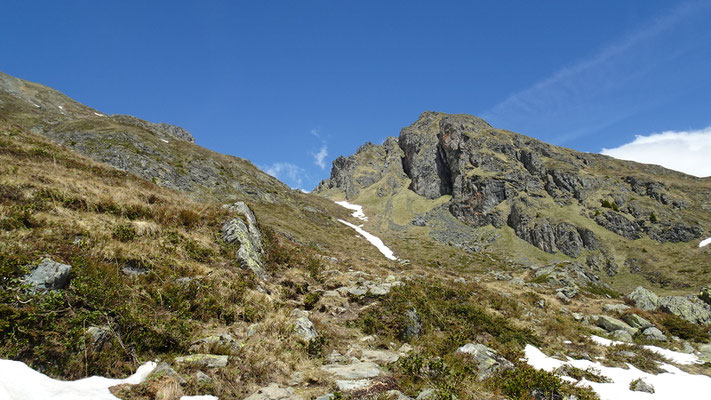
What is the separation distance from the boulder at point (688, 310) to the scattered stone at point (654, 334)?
5848 mm

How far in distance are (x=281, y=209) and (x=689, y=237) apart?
97.6 metres

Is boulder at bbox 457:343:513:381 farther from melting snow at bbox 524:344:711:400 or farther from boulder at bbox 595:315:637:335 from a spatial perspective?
boulder at bbox 595:315:637:335

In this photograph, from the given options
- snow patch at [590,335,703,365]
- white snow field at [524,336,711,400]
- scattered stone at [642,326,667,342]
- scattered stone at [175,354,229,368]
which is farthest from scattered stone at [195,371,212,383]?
scattered stone at [642,326,667,342]

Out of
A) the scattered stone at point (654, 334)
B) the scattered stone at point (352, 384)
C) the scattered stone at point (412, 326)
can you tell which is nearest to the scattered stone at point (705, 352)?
the scattered stone at point (654, 334)

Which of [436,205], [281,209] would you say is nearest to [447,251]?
[281,209]

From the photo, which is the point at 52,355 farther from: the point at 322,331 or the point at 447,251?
the point at 447,251

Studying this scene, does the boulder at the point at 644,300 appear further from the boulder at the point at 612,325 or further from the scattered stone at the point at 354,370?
the scattered stone at the point at 354,370

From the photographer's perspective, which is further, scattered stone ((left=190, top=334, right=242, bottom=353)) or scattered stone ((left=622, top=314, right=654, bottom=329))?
scattered stone ((left=622, top=314, right=654, bottom=329))

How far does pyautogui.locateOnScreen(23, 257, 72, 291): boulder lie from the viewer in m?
6.19

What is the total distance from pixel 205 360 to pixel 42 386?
252 centimetres

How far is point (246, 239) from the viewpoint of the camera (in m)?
14.2

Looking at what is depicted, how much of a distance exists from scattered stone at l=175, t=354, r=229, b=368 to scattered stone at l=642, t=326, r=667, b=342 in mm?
19652

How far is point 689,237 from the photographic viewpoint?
70.2 meters

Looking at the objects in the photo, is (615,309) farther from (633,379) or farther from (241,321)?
(241,321)
